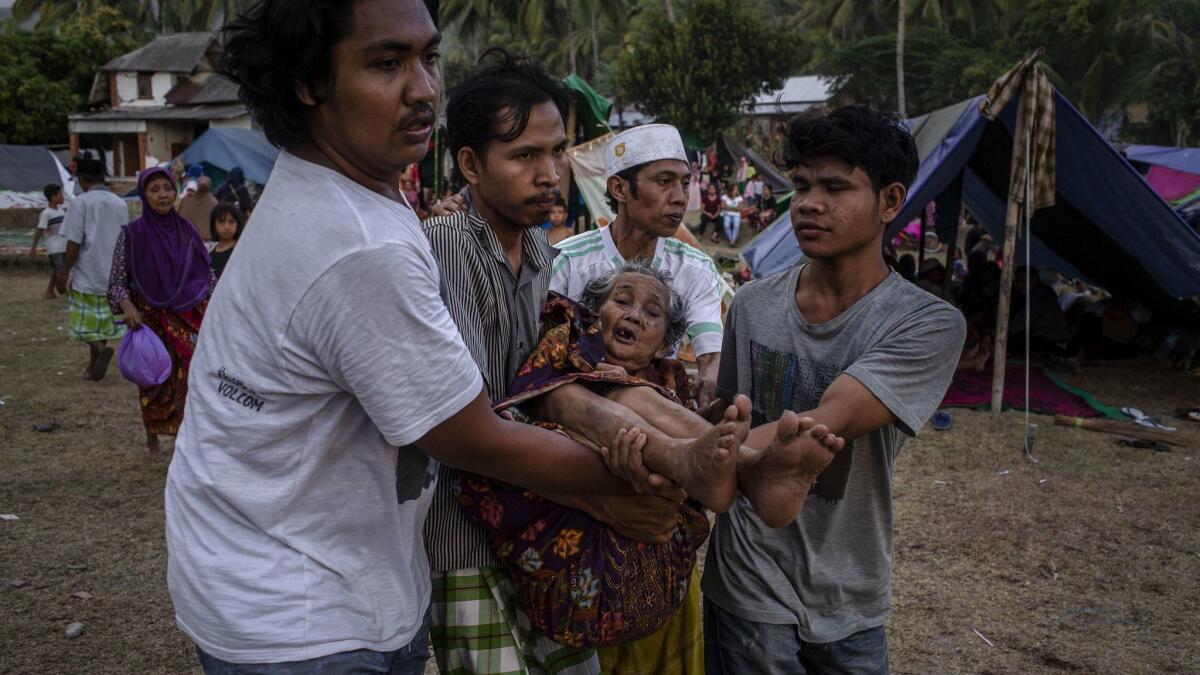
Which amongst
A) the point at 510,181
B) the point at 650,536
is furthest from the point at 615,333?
the point at 650,536

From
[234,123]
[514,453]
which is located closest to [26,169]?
[234,123]

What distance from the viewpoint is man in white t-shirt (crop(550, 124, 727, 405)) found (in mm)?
3332

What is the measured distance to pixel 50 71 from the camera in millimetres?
33062

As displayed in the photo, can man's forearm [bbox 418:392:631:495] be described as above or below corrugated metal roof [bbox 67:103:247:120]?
below

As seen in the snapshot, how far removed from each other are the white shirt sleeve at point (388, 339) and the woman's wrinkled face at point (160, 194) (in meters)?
5.12

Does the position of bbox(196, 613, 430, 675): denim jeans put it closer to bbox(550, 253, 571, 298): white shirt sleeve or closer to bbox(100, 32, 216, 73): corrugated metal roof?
bbox(550, 253, 571, 298): white shirt sleeve

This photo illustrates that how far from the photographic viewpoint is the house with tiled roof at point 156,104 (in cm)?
3462

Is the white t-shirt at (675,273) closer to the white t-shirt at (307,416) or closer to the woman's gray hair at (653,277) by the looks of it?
the woman's gray hair at (653,277)

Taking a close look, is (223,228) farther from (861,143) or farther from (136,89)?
(136,89)

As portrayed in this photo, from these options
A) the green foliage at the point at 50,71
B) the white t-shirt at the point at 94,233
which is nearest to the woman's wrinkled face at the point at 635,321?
the white t-shirt at the point at 94,233

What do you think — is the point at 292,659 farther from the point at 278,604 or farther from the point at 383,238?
the point at 383,238

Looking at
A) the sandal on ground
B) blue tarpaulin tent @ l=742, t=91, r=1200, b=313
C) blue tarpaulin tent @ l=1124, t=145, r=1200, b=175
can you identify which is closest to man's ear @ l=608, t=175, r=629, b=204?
blue tarpaulin tent @ l=742, t=91, r=1200, b=313

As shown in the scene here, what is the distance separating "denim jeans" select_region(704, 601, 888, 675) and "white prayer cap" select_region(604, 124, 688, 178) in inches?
72.2

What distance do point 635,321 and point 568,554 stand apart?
2.78ft
